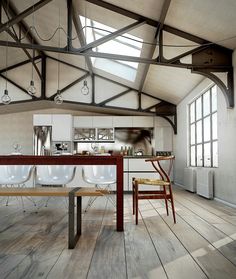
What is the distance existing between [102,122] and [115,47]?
9.28 ft

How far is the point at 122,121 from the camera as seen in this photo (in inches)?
343

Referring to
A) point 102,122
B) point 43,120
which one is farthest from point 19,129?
point 102,122

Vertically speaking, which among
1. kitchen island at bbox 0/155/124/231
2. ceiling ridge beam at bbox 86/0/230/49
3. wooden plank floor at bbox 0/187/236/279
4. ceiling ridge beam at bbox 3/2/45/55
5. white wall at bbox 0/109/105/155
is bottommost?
wooden plank floor at bbox 0/187/236/279

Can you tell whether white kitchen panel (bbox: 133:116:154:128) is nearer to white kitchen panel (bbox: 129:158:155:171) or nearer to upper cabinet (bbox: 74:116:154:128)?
upper cabinet (bbox: 74:116:154:128)

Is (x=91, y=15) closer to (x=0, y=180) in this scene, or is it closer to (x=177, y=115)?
(x=0, y=180)

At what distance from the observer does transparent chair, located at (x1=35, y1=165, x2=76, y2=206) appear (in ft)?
14.6

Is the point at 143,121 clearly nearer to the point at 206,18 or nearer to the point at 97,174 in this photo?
the point at 97,174

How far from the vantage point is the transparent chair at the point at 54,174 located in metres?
4.44

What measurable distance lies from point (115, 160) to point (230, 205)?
2.39m

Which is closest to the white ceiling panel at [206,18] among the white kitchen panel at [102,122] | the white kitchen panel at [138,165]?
the white kitchen panel at [138,165]

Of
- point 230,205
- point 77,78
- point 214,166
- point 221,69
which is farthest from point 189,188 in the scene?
point 77,78

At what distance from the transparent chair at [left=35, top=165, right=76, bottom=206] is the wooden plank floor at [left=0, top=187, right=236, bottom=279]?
2.21 feet

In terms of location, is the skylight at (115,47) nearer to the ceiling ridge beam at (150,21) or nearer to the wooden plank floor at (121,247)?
the ceiling ridge beam at (150,21)

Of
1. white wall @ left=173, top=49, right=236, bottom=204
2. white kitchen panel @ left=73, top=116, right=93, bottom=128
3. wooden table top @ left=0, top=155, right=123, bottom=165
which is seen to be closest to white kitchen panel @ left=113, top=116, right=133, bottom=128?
white kitchen panel @ left=73, top=116, right=93, bottom=128
